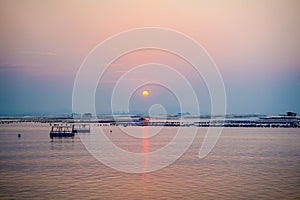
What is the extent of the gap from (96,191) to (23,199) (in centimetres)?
462

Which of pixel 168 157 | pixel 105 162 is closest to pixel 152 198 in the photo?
pixel 105 162

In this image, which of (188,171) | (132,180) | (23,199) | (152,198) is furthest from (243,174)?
(23,199)

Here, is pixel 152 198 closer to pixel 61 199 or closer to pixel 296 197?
pixel 61 199

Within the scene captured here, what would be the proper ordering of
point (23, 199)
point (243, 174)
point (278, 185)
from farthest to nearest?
point (243, 174) → point (278, 185) → point (23, 199)

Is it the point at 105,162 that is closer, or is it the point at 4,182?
the point at 4,182

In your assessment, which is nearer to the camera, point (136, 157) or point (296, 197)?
point (296, 197)

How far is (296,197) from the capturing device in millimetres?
24250

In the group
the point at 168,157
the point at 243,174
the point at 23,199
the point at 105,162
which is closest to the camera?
the point at 23,199

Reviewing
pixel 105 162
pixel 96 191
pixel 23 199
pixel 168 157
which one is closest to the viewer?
pixel 23 199

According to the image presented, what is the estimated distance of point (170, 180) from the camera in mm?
29938

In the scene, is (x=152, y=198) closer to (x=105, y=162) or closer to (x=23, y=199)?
(x=23, y=199)

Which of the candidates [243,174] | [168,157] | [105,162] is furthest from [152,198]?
[168,157]

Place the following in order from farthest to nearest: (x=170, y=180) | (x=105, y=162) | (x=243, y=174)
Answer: (x=105, y=162)
(x=243, y=174)
(x=170, y=180)

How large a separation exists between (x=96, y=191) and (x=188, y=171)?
10.8 metres
